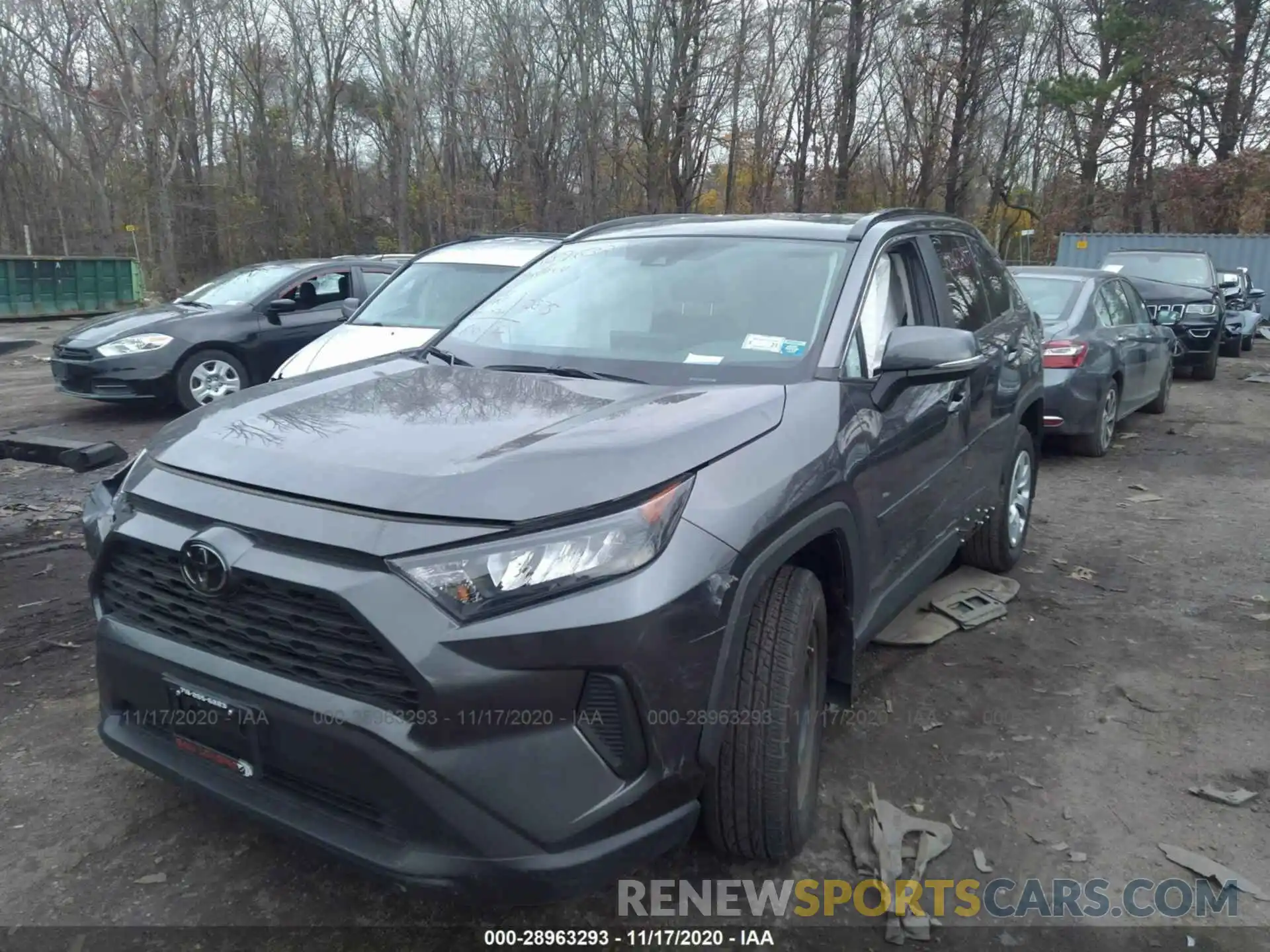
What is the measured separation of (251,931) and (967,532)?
10.5ft

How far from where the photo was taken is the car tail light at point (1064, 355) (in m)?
7.51

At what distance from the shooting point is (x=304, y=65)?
33938 mm

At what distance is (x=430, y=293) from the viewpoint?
8016 millimetres

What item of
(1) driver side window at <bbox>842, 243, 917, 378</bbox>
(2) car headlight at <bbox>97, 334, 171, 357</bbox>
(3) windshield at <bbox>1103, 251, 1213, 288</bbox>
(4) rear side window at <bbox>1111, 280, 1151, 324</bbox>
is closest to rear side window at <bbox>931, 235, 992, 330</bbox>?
(1) driver side window at <bbox>842, 243, 917, 378</bbox>

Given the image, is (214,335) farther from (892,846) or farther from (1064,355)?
(892,846)

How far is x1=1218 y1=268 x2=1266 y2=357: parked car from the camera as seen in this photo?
16.4 m

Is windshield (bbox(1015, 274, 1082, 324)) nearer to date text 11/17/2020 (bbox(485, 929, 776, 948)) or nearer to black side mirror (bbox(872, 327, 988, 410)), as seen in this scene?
black side mirror (bbox(872, 327, 988, 410))

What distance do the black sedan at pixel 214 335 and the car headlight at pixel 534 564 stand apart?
7.02m

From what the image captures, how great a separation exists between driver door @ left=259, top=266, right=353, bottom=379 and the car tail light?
640 centimetres

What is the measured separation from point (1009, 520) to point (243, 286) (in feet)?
26.2

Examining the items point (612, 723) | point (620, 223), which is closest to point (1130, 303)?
point (620, 223)

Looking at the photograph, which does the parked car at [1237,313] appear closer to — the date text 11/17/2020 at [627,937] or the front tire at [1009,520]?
the front tire at [1009,520]

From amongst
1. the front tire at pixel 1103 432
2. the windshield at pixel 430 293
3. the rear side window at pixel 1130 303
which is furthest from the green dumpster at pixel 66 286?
the front tire at pixel 1103 432

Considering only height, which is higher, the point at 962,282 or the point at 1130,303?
the point at 962,282
